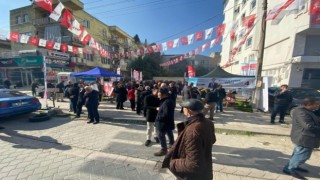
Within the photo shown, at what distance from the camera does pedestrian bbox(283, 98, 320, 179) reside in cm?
321

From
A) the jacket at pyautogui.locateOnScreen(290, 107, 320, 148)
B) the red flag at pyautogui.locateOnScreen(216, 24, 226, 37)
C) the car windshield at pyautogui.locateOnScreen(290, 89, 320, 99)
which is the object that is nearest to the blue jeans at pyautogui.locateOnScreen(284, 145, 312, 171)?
the jacket at pyautogui.locateOnScreen(290, 107, 320, 148)

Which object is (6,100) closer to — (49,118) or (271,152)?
(49,118)

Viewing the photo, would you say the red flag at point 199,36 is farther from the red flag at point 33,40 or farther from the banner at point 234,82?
the red flag at point 33,40

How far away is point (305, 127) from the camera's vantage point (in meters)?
3.21

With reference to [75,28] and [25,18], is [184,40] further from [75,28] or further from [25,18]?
[25,18]

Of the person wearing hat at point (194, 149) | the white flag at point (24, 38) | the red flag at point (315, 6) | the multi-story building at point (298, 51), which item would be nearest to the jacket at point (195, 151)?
the person wearing hat at point (194, 149)

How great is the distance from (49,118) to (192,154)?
805 cm

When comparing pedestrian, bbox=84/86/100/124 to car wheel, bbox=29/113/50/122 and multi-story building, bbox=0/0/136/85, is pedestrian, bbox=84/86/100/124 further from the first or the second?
multi-story building, bbox=0/0/136/85

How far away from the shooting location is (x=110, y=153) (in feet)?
14.8

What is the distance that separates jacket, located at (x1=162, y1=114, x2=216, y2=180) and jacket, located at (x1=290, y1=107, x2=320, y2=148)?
8.18 ft

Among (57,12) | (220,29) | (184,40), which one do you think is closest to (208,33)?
(220,29)

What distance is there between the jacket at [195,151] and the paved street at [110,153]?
1792 mm

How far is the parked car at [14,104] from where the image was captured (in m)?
6.76

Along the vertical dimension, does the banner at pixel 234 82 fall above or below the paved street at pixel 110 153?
above
